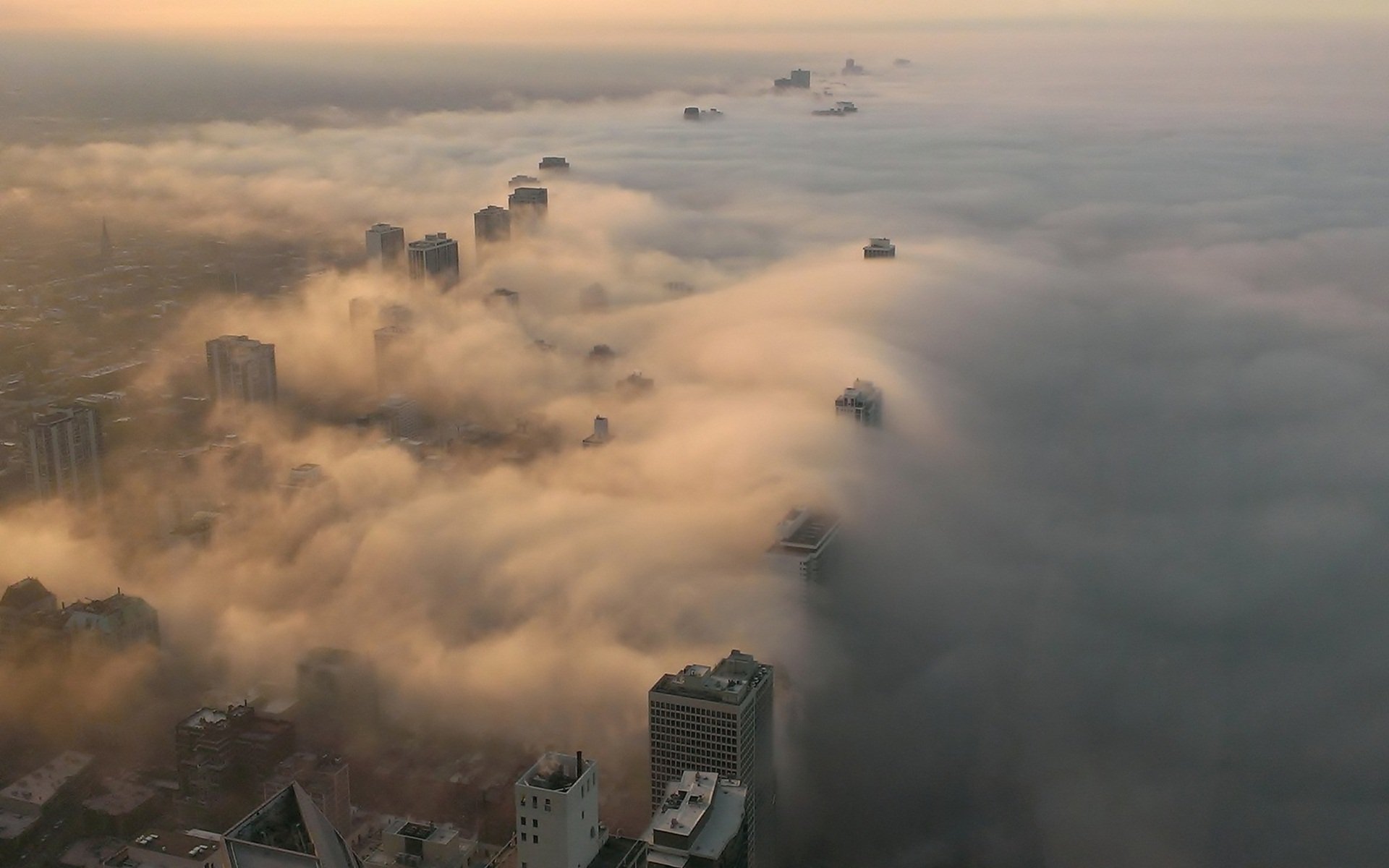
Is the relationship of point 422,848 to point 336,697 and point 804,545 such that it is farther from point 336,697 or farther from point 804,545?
point 804,545

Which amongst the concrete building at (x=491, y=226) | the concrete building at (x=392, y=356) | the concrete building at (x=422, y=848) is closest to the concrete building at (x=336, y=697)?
the concrete building at (x=422, y=848)

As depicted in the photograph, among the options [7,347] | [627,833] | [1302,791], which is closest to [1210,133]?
[1302,791]

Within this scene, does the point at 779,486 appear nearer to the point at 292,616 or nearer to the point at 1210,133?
the point at 292,616

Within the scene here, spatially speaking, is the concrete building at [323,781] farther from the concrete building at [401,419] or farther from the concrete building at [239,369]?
the concrete building at [239,369]

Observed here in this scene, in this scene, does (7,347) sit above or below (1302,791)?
above

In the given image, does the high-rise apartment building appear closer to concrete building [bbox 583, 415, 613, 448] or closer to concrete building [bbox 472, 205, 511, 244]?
concrete building [bbox 472, 205, 511, 244]

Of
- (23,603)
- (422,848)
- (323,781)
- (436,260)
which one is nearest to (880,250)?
(436,260)

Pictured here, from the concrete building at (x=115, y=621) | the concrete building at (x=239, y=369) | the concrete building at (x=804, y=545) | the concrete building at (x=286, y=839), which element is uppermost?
the concrete building at (x=286, y=839)
